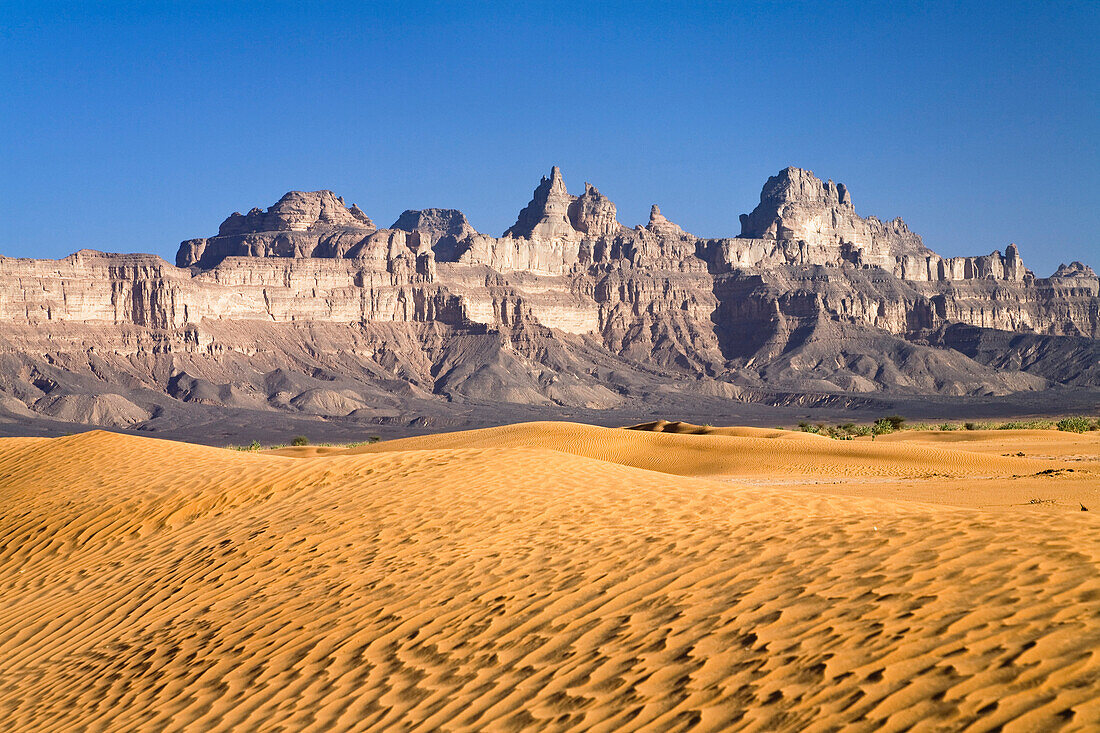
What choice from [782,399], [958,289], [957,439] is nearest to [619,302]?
[782,399]

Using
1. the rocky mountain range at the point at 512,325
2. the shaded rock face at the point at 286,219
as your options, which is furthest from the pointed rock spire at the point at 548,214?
the shaded rock face at the point at 286,219

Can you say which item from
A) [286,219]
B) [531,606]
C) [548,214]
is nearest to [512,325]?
[548,214]

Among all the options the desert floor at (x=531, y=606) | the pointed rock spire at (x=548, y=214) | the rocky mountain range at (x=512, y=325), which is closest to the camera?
the desert floor at (x=531, y=606)

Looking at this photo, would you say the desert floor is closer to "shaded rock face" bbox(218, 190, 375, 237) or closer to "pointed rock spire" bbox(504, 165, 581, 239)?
"pointed rock spire" bbox(504, 165, 581, 239)

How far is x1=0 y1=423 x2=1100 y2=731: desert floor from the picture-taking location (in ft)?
17.1

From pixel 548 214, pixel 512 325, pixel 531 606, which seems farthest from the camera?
pixel 548 214

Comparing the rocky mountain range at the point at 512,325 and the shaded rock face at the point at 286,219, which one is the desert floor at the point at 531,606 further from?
the shaded rock face at the point at 286,219

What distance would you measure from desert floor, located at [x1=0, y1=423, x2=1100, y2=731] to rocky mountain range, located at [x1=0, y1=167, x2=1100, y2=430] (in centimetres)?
9079

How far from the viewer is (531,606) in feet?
24.4

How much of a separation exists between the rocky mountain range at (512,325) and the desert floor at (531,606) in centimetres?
9079

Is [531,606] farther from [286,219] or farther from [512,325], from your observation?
[286,219]

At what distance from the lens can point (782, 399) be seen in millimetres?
133000

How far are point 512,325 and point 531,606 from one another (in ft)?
483

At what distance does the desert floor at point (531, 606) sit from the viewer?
5.20 meters
